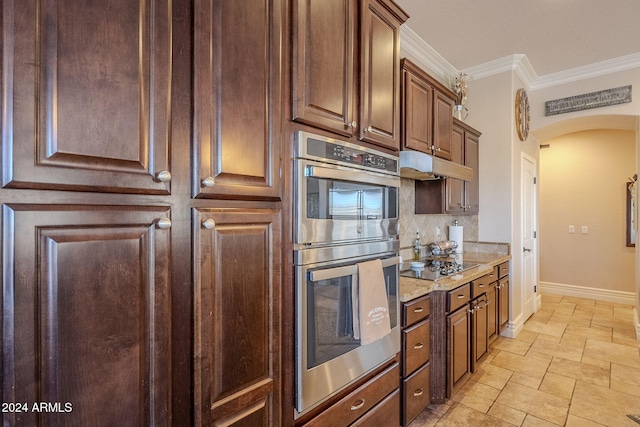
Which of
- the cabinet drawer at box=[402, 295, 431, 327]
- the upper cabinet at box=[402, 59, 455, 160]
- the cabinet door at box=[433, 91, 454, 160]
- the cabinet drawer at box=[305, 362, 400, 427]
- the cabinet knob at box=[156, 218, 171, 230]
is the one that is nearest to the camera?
the cabinet knob at box=[156, 218, 171, 230]

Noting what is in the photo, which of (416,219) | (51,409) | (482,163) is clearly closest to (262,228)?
(51,409)

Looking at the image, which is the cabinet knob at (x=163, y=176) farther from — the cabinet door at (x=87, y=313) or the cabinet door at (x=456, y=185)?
the cabinet door at (x=456, y=185)

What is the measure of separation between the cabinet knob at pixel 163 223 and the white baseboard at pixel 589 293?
21.3 ft

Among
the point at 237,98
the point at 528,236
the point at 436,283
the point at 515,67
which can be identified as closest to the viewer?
the point at 237,98

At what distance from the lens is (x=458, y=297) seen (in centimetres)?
235

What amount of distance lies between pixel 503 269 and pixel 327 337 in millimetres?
2722

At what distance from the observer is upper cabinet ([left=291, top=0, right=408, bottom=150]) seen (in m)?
1.30

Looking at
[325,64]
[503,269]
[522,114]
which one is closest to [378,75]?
[325,64]

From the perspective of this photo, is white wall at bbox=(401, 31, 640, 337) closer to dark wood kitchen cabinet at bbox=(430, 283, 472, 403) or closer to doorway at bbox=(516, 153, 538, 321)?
doorway at bbox=(516, 153, 538, 321)

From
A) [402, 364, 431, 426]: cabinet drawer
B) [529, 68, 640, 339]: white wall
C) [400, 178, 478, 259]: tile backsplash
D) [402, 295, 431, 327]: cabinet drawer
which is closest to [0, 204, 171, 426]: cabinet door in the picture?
[402, 295, 431, 327]: cabinet drawer

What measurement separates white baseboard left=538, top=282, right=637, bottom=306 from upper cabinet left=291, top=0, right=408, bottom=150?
17.9 feet

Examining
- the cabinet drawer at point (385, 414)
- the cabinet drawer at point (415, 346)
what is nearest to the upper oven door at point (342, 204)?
the cabinet drawer at point (415, 346)

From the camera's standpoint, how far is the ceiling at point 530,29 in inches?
103

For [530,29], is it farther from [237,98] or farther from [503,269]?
[237,98]
